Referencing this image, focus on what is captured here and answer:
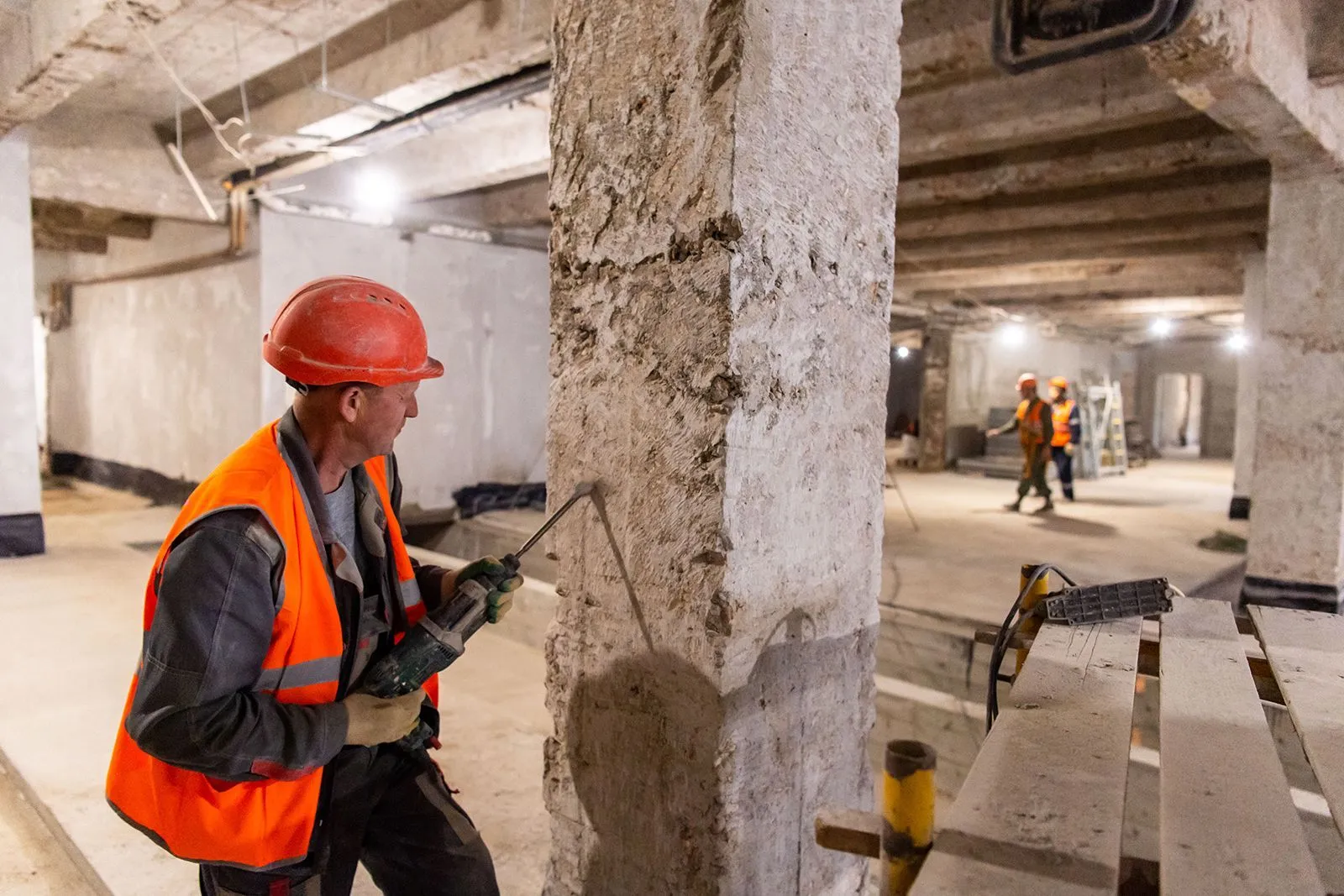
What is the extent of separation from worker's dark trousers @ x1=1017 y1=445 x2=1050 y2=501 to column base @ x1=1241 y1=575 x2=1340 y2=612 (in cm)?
364

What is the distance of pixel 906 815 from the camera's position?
3.55 feet

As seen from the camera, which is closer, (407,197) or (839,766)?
(839,766)

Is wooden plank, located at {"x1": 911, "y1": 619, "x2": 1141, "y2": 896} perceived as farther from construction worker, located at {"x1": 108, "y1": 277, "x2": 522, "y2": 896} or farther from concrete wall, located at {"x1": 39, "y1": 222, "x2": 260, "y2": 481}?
concrete wall, located at {"x1": 39, "y1": 222, "x2": 260, "y2": 481}

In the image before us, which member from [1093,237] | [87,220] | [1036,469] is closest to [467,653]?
[87,220]

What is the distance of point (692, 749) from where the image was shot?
1.58 metres

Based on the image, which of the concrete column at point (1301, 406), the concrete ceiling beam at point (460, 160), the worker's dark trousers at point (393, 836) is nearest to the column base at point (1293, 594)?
the concrete column at point (1301, 406)

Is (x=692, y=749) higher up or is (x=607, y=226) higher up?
(x=607, y=226)

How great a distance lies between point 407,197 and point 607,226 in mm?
5966

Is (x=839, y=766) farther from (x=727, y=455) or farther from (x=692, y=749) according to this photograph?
(x=727, y=455)

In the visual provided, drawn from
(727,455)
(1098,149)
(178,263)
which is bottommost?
(727,455)

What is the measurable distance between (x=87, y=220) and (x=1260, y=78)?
9.12 metres

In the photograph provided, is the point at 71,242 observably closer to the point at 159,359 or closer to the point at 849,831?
the point at 159,359

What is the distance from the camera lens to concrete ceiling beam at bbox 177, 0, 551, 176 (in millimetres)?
4051

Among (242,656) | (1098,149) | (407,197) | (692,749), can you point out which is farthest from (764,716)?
(407,197)
